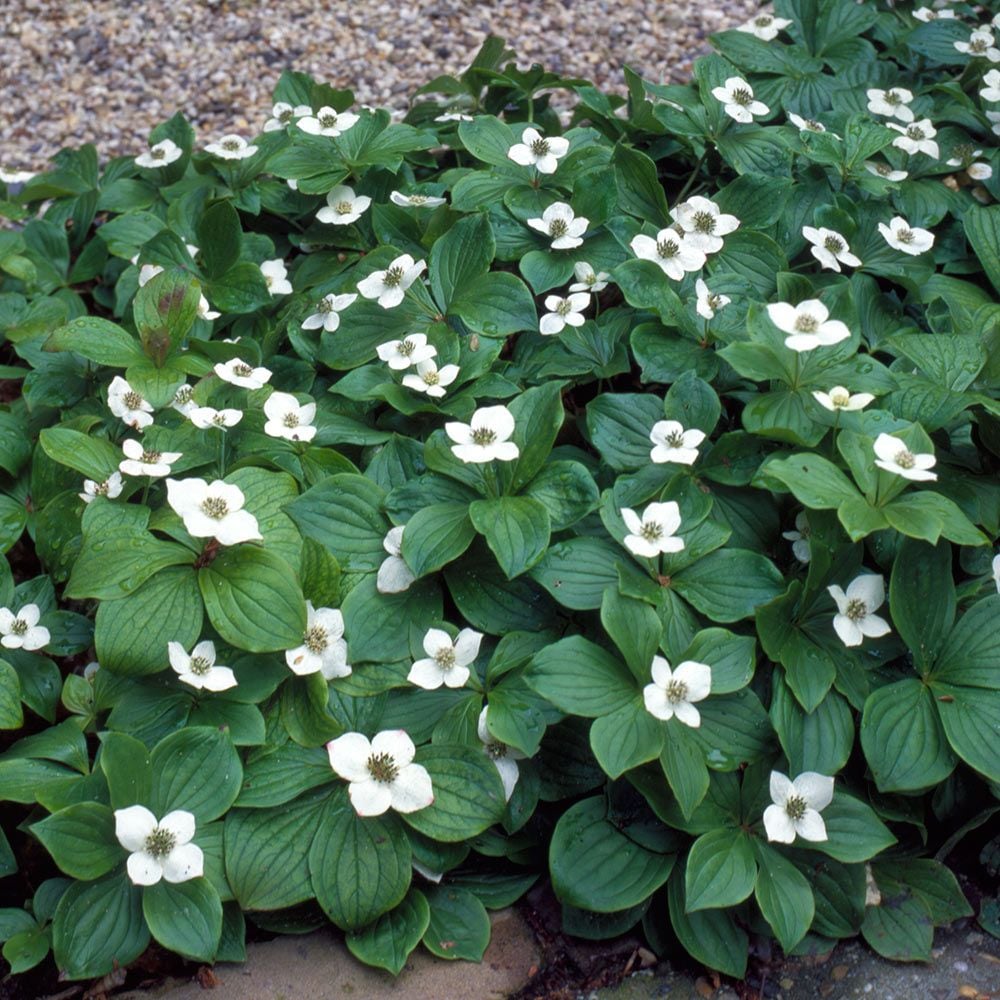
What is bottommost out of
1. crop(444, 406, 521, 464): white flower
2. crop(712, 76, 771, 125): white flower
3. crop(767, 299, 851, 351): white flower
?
crop(444, 406, 521, 464): white flower

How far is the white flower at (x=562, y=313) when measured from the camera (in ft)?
8.73

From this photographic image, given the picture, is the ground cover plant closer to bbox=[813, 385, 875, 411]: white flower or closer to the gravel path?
bbox=[813, 385, 875, 411]: white flower

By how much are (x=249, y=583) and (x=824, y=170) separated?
200 centimetres

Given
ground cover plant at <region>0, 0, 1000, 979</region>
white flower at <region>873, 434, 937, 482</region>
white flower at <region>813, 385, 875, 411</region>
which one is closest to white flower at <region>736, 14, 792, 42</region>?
ground cover plant at <region>0, 0, 1000, 979</region>

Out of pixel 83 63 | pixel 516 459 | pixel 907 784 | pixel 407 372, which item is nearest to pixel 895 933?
pixel 907 784

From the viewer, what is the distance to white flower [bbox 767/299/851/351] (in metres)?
2.22

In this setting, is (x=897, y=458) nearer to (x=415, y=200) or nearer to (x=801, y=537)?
(x=801, y=537)

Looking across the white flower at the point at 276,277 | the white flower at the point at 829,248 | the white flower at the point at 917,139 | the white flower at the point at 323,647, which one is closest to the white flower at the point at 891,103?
the white flower at the point at 917,139

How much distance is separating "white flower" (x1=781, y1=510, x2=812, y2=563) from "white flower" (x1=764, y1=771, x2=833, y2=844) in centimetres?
45

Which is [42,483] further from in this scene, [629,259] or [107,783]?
[629,259]

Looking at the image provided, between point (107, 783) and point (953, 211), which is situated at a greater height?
point (953, 211)

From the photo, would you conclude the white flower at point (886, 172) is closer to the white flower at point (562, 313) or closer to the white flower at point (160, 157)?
the white flower at point (562, 313)

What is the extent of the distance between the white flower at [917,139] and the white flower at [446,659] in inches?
79.4

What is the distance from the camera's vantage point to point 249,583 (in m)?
2.16
